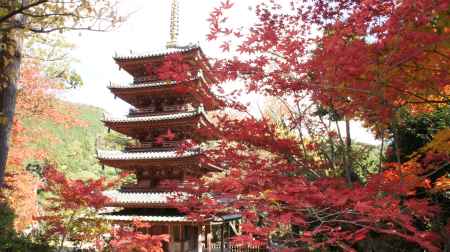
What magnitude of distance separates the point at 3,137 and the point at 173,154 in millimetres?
8627

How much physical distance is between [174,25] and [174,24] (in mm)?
79

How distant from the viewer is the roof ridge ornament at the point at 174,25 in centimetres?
1712

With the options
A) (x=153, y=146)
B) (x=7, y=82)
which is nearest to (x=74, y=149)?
(x=153, y=146)

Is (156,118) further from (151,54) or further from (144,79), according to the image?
(151,54)

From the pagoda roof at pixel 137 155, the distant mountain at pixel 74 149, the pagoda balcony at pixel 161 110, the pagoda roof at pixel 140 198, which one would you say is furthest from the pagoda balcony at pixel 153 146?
the distant mountain at pixel 74 149

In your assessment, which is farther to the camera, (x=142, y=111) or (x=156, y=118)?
(x=142, y=111)

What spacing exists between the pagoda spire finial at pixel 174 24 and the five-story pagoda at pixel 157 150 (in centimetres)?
166

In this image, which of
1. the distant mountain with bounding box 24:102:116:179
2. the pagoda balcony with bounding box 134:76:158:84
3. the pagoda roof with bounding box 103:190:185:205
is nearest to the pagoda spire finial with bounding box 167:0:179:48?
the pagoda balcony with bounding box 134:76:158:84

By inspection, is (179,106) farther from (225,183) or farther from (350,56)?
(350,56)

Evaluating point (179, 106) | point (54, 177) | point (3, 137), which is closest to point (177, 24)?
point (179, 106)

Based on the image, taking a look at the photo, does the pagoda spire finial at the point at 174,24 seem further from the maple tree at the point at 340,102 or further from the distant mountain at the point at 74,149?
the distant mountain at the point at 74,149

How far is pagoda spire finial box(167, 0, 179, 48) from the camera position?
17.2 m

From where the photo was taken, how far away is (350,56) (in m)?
4.73

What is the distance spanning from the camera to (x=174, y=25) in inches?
706
